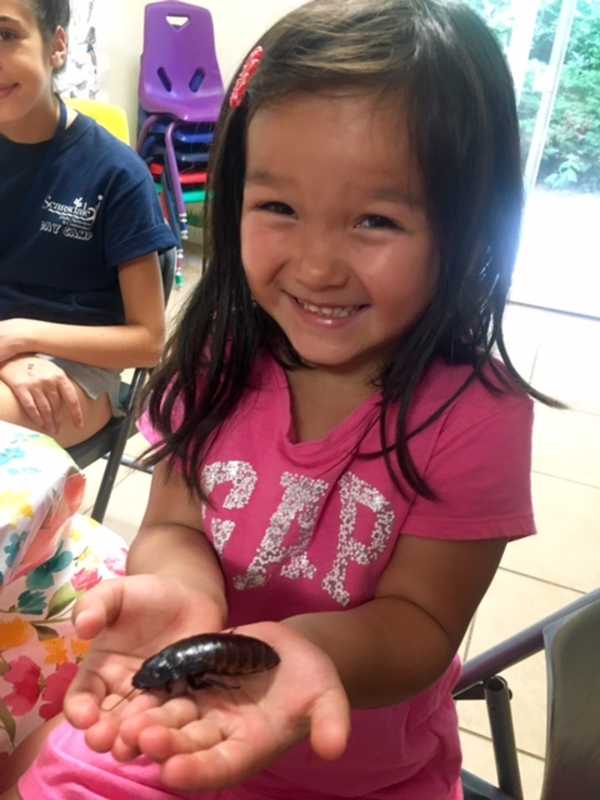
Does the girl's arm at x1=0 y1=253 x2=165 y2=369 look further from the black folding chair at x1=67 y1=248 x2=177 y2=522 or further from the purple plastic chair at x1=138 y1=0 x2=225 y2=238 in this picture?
the purple plastic chair at x1=138 y1=0 x2=225 y2=238

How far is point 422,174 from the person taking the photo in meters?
0.67

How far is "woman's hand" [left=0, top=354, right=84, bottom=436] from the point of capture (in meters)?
1.31

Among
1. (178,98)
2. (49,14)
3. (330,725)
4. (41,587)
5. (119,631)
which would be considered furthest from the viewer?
(178,98)

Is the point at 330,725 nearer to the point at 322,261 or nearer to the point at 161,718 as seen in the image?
the point at 161,718

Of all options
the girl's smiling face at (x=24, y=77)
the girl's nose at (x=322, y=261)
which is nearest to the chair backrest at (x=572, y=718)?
the girl's nose at (x=322, y=261)

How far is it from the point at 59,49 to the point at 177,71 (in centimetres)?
266

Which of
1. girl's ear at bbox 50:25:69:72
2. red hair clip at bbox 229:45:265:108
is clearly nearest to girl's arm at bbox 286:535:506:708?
red hair clip at bbox 229:45:265:108

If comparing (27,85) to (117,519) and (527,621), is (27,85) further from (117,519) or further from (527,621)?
(527,621)

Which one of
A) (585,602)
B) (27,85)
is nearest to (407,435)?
(585,602)

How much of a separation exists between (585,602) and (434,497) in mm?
169

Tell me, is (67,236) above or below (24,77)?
below

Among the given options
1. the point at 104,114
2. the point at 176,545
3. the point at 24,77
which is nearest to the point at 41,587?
the point at 176,545

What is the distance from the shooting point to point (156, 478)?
3.01 ft

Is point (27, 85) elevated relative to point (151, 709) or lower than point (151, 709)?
elevated
